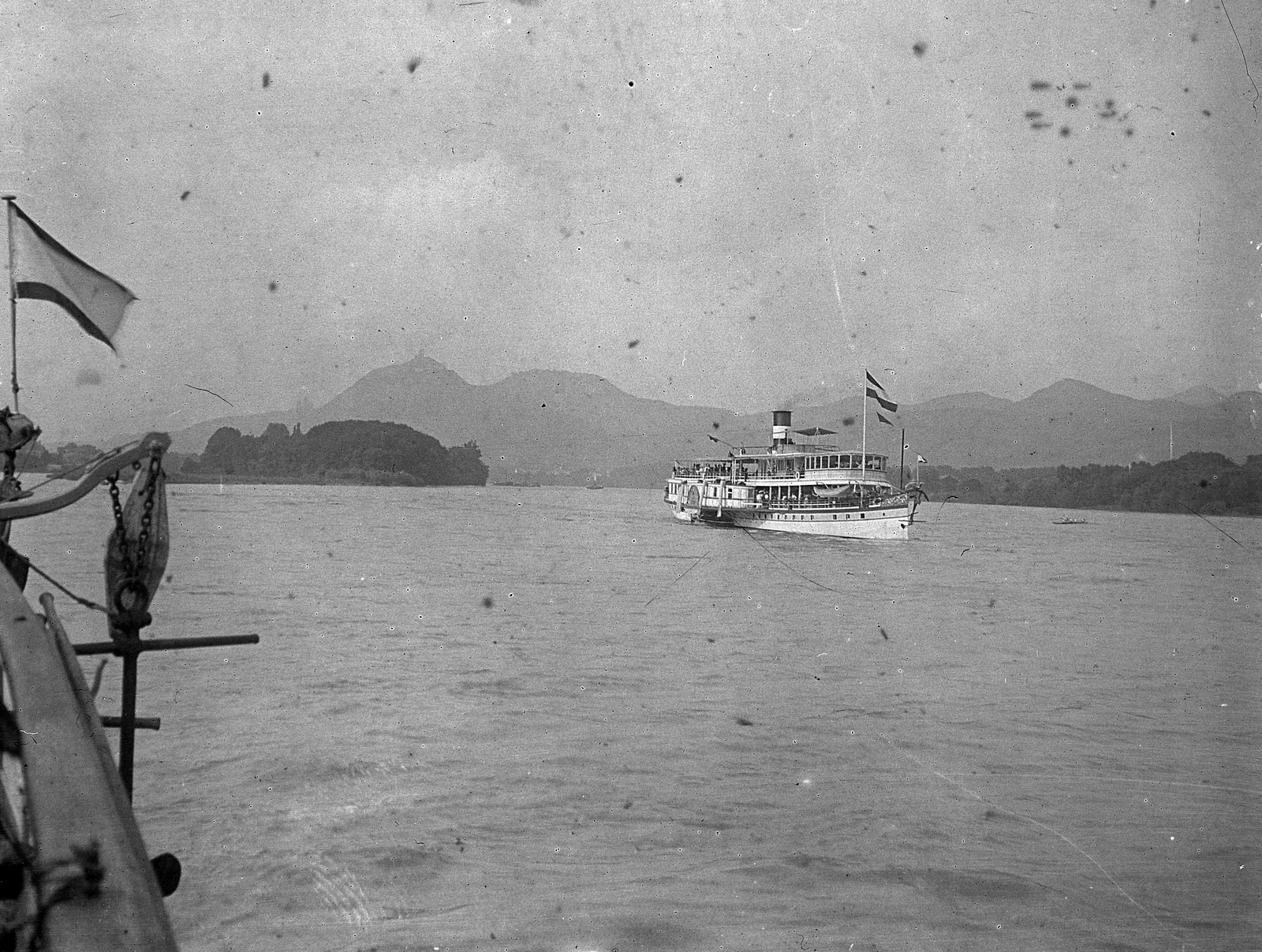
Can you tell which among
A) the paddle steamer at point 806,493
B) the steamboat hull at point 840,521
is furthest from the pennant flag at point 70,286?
the steamboat hull at point 840,521

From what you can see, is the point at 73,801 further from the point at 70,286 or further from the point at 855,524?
the point at 855,524

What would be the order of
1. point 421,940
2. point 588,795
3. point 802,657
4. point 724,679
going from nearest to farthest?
1. point 421,940
2. point 588,795
3. point 724,679
4. point 802,657

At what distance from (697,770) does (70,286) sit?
447cm

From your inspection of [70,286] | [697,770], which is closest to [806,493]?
[697,770]

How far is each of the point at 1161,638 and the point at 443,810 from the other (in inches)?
409

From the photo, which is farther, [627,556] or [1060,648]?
[627,556]

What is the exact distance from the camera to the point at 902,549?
2548 centimetres

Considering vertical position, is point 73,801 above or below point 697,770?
above

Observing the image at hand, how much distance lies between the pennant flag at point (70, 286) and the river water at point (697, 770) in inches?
100

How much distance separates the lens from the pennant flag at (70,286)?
3561 millimetres

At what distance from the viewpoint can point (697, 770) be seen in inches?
241

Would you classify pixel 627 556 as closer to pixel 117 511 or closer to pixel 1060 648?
pixel 1060 648

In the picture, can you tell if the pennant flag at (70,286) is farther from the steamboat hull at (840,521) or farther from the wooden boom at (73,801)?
the steamboat hull at (840,521)

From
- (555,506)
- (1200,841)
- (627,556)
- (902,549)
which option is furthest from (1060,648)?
(555,506)
